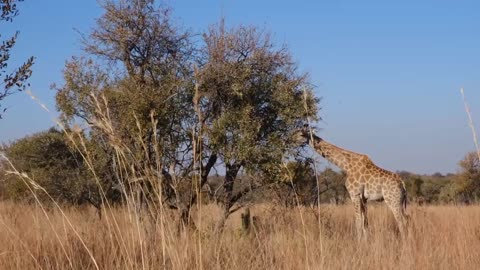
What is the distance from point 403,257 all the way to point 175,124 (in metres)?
5.28

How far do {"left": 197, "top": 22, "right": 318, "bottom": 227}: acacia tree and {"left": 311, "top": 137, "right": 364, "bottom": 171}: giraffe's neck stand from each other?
161cm

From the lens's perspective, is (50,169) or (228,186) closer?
(228,186)

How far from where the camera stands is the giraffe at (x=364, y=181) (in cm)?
1038

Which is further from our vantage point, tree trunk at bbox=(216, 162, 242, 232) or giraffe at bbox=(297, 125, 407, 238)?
giraffe at bbox=(297, 125, 407, 238)

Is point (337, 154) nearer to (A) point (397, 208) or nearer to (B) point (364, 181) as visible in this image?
(B) point (364, 181)

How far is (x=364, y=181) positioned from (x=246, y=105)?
2975 mm

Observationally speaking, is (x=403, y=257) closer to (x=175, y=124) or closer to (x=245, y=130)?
(x=245, y=130)

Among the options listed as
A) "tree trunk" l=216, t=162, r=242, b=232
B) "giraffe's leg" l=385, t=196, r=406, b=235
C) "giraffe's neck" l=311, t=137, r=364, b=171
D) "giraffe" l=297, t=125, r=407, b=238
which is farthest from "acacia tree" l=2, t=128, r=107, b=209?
"giraffe's leg" l=385, t=196, r=406, b=235

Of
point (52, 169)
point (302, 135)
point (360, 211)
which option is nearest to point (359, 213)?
point (360, 211)

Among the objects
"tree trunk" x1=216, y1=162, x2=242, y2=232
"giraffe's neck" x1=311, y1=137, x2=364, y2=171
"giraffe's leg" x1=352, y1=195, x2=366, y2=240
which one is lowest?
"giraffe's leg" x1=352, y1=195, x2=366, y2=240

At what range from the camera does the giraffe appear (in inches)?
409

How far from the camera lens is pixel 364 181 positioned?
35.8ft

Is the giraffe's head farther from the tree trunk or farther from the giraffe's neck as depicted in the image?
the giraffe's neck

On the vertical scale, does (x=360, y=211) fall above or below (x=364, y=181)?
A: below
